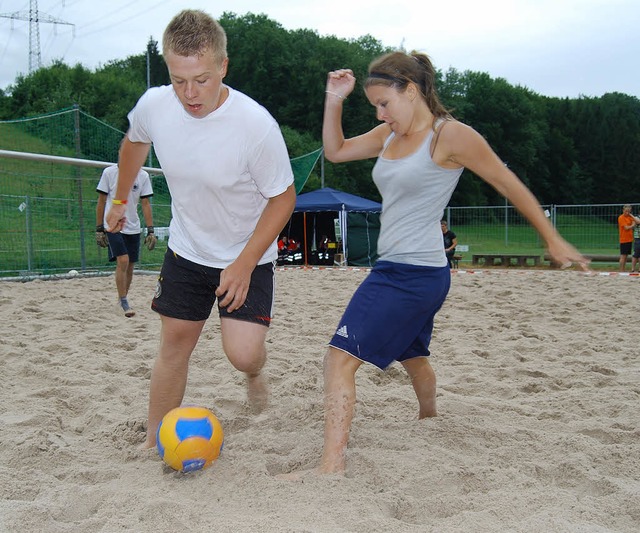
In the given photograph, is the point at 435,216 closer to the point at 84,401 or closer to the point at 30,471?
the point at 30,471

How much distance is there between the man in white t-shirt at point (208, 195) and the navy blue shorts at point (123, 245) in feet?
13.5

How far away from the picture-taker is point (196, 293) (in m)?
3.14

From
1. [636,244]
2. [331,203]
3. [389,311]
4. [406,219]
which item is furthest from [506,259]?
[389,311]

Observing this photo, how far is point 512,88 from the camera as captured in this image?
59.4m

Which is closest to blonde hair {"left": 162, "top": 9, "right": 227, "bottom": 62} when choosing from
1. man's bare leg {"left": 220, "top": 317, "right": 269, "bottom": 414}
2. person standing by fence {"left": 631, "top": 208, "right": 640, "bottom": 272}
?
man's bare leg {"left": 220, "top": 317, "right": 269, "bottom": 414}

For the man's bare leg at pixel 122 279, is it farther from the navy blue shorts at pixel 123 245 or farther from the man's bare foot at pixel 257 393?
the man's bare foot at pixel 257 393

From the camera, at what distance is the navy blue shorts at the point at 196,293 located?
10.1 ft

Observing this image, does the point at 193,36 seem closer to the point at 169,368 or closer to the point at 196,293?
the point at 196,293

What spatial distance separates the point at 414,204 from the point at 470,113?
55.3 meters

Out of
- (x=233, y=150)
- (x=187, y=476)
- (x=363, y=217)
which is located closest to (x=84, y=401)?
(x=187, y=476)

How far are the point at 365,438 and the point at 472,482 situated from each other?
68 centimetres

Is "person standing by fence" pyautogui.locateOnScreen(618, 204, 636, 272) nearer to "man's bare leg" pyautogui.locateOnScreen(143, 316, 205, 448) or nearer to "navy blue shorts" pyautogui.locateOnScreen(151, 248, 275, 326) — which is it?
"navy blue shorts" pyautogui.locateOnScreen(151, 248, 275, 326)

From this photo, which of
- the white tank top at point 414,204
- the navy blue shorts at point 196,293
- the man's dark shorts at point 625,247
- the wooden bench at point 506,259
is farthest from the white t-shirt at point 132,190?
the wooden bench at point 506,259

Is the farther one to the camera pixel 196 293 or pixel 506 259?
pixel 506 259
